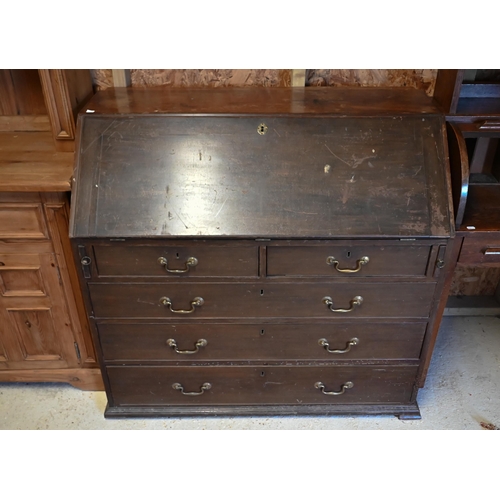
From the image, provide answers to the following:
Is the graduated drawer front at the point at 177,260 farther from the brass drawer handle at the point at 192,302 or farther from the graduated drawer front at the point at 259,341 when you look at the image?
the graduated drawer front at the point at 259,341

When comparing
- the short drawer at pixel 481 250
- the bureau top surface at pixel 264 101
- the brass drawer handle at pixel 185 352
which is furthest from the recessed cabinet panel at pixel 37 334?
the short drawer at pixel 481 250

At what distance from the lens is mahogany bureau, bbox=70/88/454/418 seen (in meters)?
1.65

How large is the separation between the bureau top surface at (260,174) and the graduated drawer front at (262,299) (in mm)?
225

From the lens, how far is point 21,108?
6.64 feet

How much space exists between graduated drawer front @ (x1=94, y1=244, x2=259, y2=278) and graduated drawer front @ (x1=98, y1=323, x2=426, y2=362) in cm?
24

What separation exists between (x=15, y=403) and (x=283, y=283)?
4.48ft

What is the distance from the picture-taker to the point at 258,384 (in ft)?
6.49

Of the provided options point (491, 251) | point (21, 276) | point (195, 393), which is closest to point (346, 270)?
point (491, 251)

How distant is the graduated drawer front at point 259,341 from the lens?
1.84m

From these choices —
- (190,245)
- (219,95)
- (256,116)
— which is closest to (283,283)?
(190,245)

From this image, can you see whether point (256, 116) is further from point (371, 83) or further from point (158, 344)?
point (158, 344)

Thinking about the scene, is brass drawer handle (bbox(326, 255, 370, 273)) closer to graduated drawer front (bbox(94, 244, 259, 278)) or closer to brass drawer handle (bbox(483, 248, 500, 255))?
graduated drawer front (bbox(94, 244, 259, 278))

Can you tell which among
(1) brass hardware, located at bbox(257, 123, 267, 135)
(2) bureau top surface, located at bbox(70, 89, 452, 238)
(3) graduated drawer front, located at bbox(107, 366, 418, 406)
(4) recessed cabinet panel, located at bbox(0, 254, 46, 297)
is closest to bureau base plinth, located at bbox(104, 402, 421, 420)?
(3) graduated drawer front, located at bbox(107, 366, 418, 406)

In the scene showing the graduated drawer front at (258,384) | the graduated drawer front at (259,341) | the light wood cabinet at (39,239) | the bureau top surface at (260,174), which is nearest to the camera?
the bureau top surface at (260,174)
